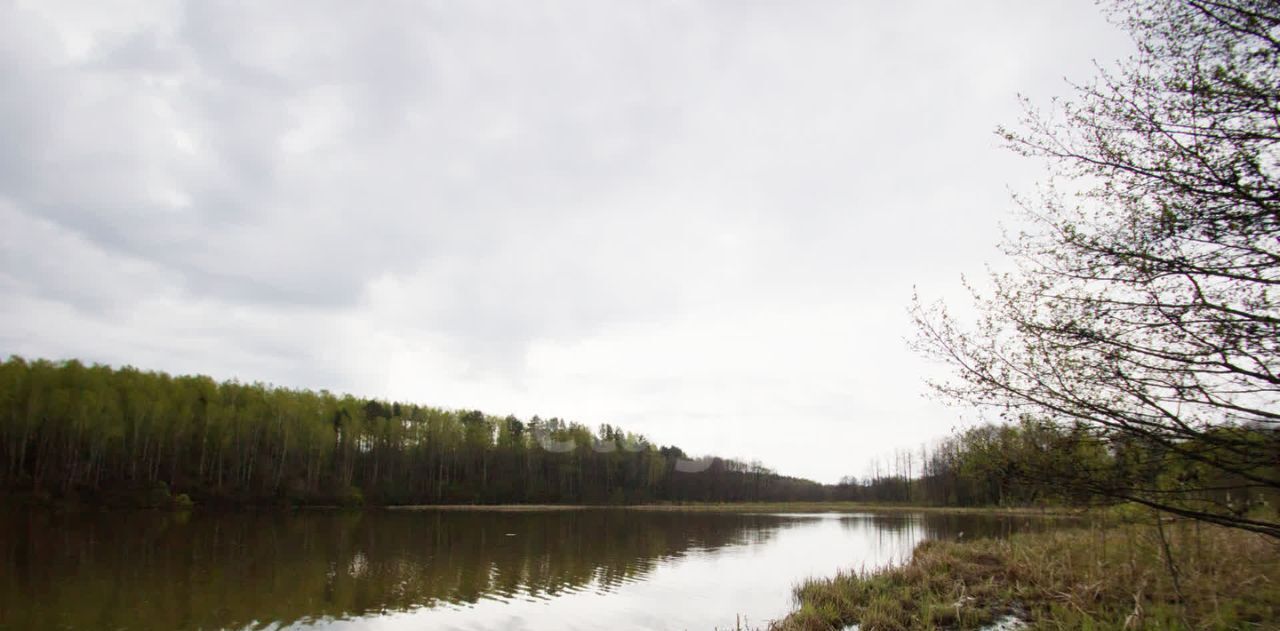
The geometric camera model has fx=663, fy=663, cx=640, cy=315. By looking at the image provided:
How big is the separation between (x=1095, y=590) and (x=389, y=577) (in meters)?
21.4

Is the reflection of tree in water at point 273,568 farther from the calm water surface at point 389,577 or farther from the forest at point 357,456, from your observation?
the forest at point 357,456

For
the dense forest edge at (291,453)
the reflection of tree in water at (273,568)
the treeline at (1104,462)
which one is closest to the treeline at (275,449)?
the dense forest edge at (291,453)

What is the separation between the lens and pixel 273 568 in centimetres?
2519

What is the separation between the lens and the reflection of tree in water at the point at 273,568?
17.6 metres

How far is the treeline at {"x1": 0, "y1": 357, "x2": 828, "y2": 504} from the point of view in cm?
6203

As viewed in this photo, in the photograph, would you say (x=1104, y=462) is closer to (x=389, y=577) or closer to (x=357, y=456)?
(x=389, y=577)

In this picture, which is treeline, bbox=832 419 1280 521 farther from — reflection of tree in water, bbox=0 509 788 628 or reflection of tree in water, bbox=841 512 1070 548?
reflection of tree in water, bbox=841 512 1070 548

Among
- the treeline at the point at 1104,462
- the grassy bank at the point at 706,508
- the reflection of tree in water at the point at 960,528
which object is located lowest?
the grassy bank at the point at 706,508

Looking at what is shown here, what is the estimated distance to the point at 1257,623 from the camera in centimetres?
835

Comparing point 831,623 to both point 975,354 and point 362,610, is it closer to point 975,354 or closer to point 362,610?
point 975,354

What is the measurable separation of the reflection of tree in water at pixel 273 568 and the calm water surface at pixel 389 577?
79mm

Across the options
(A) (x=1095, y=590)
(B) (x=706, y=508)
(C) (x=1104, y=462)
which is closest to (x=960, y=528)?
(A) (x=1095, y=590)

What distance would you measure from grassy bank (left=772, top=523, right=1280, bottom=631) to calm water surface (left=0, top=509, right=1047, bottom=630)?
15.1ft

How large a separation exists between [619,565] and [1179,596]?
72.4ft
